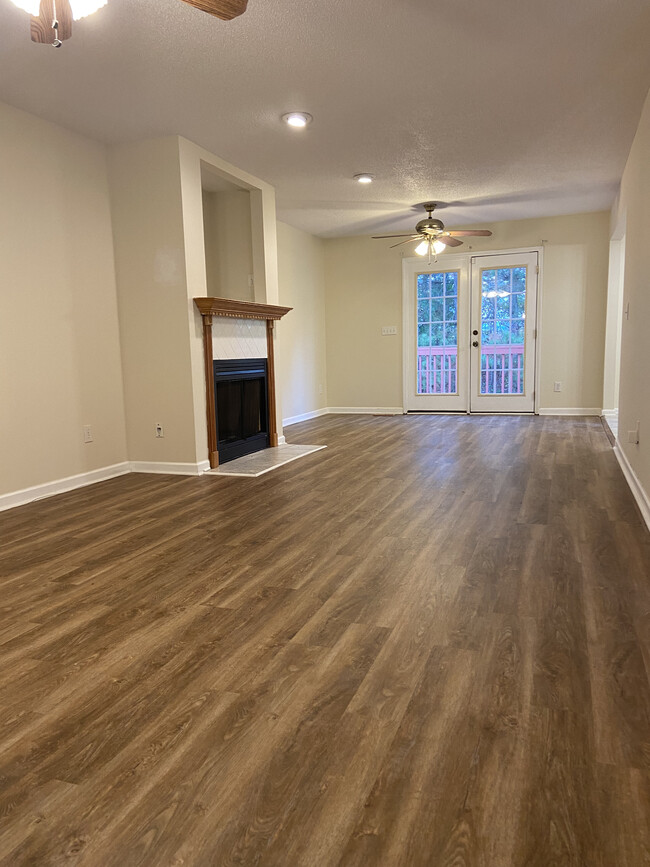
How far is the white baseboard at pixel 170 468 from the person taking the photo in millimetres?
4707

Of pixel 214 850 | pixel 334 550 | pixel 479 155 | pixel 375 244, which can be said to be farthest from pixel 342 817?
pixel 375 244

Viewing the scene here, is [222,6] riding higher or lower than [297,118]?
lower

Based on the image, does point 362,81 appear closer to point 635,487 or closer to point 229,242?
point 229,242

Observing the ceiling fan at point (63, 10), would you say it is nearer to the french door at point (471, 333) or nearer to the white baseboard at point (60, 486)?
the white baseboard at point (60, 486)

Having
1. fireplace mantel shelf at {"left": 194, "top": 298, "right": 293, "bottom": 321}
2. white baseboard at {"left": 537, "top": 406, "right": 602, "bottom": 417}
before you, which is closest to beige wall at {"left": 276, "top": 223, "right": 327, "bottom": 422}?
fireplace mantel shelf at {"left": 194, "top": 298, "right": 293, "bottom": 321}

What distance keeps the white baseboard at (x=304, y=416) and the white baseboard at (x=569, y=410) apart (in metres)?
2.99

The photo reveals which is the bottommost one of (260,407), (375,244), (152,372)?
(260,407)

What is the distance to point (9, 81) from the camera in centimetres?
343

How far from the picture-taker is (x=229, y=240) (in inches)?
228

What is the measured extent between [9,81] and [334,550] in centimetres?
322

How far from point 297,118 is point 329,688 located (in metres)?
3.71

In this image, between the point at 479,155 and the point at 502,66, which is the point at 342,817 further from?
the point at 479,155

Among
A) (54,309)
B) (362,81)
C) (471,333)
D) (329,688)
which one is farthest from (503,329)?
(329,688)

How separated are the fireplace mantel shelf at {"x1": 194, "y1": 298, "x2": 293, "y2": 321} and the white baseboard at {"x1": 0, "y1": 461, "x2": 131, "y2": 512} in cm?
142
